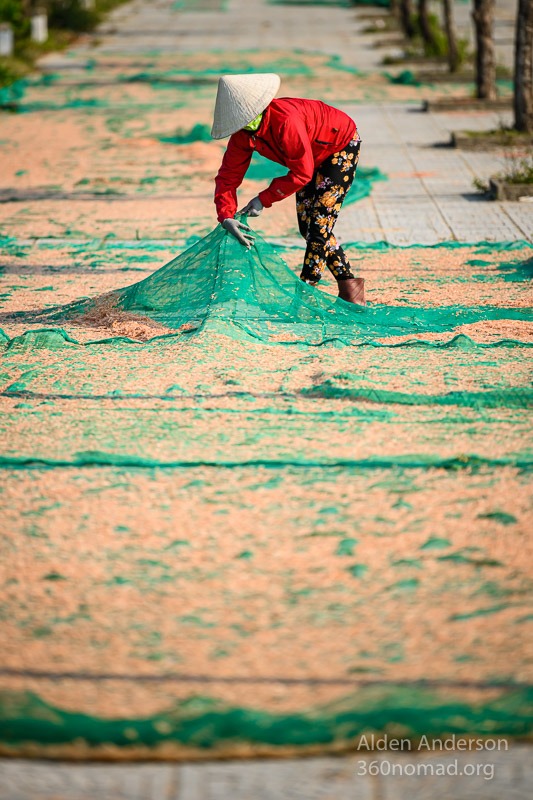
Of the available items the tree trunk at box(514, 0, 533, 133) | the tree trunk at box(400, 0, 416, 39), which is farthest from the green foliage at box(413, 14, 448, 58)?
the tree trunk at box(514, 0, 533, 133)

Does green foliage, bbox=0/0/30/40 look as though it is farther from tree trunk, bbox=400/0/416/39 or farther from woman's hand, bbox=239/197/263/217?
woman's hand, bbox=239/197/263/217

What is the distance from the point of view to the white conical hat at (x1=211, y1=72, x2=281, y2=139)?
17.0 feet

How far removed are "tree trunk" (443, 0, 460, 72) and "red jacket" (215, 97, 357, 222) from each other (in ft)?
35.8

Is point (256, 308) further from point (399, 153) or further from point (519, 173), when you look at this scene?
point (399, 153)

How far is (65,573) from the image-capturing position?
329 cm

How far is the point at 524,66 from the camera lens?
426 inches

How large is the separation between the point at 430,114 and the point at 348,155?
8860 millimetres

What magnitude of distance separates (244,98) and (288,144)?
1.02 ft

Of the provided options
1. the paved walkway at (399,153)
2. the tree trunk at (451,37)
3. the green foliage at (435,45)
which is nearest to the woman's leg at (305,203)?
the paved walkway at (399,153)

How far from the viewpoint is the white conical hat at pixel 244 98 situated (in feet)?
17.0

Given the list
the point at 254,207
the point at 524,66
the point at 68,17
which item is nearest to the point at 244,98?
the point at 254,207

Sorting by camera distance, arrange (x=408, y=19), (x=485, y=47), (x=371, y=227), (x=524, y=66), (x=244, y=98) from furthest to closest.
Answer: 1. (x=408, y=19)
2. (x=485, y=47)
3. (x=524, y=66)
4. (x=371, y=227)
5. (x=244, y=98)

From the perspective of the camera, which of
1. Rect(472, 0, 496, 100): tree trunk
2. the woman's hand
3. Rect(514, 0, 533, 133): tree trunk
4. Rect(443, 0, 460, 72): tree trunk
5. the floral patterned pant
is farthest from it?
Rect(443, 0, 460, 72): tree trunk

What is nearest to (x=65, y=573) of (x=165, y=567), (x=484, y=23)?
(x=165, y=567)
